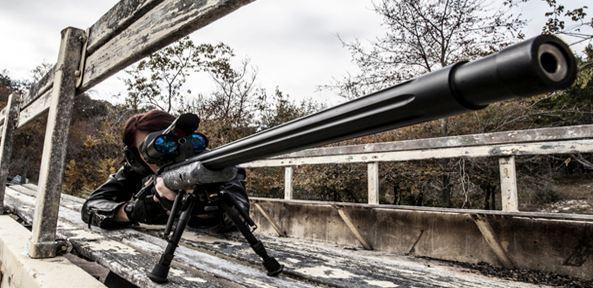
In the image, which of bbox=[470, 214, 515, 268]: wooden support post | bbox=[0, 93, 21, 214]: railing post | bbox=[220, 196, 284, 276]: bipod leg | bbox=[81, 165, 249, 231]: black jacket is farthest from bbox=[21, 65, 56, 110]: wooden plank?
bbox=[470, 214, 515, 268]: wooden support post

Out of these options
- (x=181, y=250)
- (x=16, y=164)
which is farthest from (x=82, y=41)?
(x=16, y=164)

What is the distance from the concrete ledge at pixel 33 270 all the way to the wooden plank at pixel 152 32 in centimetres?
84

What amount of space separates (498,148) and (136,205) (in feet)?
8.75

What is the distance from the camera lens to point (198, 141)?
1146 millimetres

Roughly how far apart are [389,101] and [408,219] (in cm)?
337

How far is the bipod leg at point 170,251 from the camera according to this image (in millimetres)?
1025

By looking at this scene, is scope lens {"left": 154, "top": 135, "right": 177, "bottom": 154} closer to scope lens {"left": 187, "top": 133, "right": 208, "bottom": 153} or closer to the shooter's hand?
scope lens {"left": 187, "top": 133, "right": 208, "bottom": 153}

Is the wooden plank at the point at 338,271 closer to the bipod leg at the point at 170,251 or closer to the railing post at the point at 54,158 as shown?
the bipod leg at the point at 170,251

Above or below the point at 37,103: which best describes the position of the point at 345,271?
below

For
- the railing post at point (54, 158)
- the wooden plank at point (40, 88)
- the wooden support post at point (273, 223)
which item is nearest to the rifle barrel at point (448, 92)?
the railing post at point (54, 158)

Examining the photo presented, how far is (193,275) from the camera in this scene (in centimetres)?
113

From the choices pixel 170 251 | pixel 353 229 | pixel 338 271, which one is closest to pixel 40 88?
pixel 170 251

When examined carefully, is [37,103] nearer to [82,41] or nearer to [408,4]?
[82,41]

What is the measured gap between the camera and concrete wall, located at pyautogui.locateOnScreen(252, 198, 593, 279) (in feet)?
8.26
